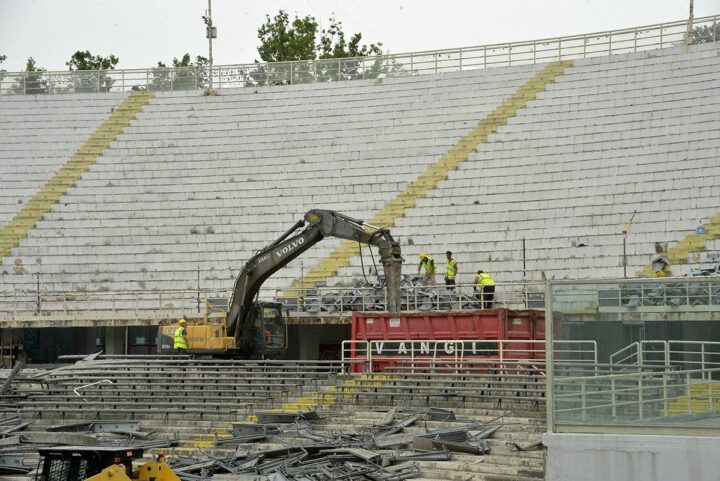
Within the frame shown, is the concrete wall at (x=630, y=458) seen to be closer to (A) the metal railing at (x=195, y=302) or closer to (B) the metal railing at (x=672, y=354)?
(B) the metal railing at (x=672, y=354)

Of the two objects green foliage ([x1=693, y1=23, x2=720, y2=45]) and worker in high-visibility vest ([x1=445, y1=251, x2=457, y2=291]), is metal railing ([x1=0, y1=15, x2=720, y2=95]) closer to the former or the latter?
green foliage ([x1=693, y1=23, x2=720, y2=45])

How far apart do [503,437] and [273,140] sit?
21.6 m

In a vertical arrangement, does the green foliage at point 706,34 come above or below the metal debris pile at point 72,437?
above

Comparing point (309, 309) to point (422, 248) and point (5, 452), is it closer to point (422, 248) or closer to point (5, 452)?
point (422, 248)

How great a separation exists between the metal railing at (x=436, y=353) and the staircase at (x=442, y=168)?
22.1ft

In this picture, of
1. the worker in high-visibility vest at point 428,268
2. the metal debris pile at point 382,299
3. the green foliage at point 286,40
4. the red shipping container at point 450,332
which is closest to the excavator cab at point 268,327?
the red shipping container at point 450,332

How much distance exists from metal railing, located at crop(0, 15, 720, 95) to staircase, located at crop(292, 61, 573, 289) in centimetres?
87

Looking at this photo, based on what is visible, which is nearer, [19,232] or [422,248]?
[422,248]

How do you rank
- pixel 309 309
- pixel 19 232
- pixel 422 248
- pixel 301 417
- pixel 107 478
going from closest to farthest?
pixel 107 478
pixel 301 417
pixel 309 309
pixel 422 248
pixel 19 232

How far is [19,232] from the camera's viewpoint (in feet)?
116

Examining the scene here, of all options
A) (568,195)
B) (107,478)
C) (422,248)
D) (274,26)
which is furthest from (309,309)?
(274,26)

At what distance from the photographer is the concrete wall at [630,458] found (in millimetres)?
12266

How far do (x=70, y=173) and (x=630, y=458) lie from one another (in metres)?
27.7

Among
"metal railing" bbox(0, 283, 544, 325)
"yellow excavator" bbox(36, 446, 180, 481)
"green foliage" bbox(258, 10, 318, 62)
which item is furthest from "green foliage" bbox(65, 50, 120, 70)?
"yellow excavator" bbox(36, 446, 180, 481)
